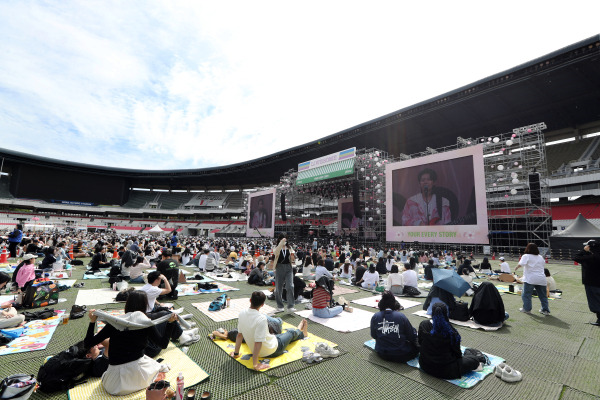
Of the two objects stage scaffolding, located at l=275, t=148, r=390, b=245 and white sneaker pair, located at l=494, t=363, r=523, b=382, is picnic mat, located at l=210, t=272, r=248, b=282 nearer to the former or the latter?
white sneaker pair, located at l=494, t=363, r=523, b=382

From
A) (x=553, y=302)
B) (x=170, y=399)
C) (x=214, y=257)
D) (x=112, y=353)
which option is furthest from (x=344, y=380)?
(x=214, y=257)

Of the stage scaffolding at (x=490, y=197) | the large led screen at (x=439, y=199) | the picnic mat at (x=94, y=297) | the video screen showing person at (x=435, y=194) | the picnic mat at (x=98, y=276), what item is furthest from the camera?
the stage scaffolding at (x=490, y=197)

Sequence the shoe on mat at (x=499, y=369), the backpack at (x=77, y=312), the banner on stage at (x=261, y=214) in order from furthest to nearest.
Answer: the banner on stage at (x=261, y=214) < the backpack at (x=77, y=312) < the shoe on mat at (x=499, y=369)

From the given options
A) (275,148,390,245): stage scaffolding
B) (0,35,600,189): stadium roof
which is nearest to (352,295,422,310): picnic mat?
(275,148,390,245): stage scaffolding

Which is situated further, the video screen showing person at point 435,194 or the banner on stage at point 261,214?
the banner on stage at point 261,214

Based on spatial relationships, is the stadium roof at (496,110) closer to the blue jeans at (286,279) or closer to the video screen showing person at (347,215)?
the video screen showing person at (347,215)

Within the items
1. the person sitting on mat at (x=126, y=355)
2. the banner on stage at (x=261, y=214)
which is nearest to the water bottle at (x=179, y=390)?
the person sitting on mat at (x=126, y=355)

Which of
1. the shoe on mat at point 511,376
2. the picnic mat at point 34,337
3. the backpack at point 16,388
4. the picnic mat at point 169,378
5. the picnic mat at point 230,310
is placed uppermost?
the backpack at point 16,388

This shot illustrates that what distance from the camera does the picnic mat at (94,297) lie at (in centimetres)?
606

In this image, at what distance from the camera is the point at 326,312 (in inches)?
211

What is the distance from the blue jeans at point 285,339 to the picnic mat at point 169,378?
0.94 meters

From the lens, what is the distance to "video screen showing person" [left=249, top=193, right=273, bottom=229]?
104ft

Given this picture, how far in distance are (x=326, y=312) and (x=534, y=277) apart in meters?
4.56

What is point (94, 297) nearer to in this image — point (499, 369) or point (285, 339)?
point (285, 339)
